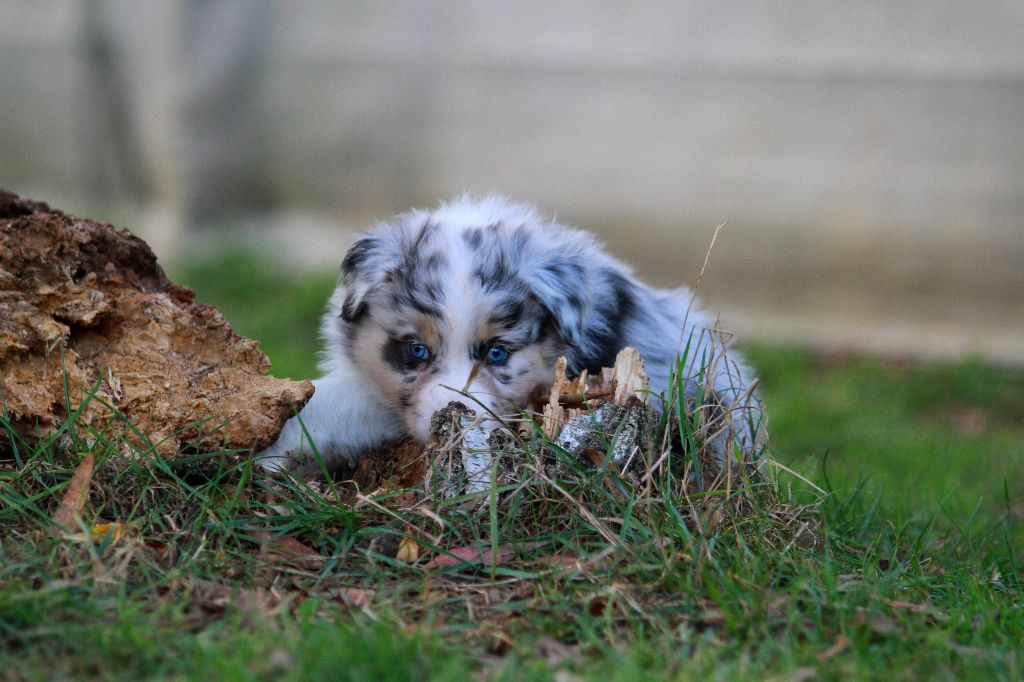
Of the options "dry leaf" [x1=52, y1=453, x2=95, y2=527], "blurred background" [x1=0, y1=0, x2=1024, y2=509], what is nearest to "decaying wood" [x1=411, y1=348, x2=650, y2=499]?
"dry leaf" [x1=52, y1=453, x2=95, y2=527]

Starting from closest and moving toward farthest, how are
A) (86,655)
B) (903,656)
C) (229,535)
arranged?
(86,655) → (903,656) → (229,535)

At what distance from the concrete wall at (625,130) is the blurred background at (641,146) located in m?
0.02

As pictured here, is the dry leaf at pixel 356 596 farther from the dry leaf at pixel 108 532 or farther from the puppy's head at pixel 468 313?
the puppy's head at pixel 468 313

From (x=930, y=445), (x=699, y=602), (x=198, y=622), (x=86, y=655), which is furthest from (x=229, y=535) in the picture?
(x=930, y=445)

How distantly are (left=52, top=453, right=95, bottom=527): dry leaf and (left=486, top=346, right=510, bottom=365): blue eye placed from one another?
121 centimetres

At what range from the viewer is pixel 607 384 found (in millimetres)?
3215

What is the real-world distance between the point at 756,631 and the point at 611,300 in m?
1.61

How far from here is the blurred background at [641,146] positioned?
757 centimetres

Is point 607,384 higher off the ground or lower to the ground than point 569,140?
lower

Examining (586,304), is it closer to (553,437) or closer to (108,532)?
(553,437)

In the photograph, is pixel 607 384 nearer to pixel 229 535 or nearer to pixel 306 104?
pixel 229 535

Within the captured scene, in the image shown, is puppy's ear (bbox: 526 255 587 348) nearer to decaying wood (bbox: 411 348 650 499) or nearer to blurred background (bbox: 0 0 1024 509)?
decaying wood (bbox: 411 348 650 499)

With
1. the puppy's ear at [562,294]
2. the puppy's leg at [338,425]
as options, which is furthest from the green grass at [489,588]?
the puppy's ear at [562,294]

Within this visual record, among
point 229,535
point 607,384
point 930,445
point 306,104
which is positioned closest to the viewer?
point 229,535
